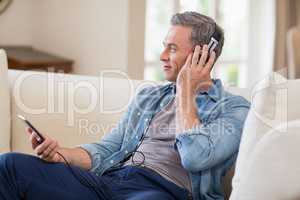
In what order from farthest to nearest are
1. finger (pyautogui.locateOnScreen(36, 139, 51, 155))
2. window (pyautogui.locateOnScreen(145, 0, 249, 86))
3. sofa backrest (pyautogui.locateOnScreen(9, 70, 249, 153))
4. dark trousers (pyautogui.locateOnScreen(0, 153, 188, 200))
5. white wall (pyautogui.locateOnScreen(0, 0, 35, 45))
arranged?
window (pyautogui.locateOnScreen(145, 0, 249, 86)) → white wall (pyautogui.locateOnScreen(0, 0, 35, 45)) → sofa backrest (pyautogui.locateOnScreen(9, 70, 249, 153)) → finger (pyautogui.locateOnScreen(36, 139, 51, 155)) → dark trousers (pyautogui.locateOnScreen(0, 153, 188, 200))

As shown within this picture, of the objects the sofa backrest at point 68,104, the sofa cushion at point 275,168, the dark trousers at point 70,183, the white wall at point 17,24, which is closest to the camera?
the sofa cushion at point 275,168

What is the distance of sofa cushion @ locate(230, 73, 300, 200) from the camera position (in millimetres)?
1400

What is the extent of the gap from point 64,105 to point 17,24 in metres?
1.77

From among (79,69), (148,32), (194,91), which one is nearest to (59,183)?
(194,91)

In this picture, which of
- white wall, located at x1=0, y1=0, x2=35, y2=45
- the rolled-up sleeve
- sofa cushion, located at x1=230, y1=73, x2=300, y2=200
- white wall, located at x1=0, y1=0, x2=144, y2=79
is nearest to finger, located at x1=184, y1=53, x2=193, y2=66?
A: the rolled-up sleeve

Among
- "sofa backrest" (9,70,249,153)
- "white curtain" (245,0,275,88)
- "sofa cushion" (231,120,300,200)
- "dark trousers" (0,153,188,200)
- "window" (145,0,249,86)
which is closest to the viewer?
"sofa cushion" (231,120,300,200)

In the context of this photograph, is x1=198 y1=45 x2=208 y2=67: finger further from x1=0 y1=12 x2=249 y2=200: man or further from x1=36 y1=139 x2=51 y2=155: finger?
Result: x1=36 y1=139 x2=51 y2=155: finger

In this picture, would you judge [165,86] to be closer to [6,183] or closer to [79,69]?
[6,183]

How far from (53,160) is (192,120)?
18.1 inches

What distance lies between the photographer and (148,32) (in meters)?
4.45

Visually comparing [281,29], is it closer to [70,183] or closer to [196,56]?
[196,56]

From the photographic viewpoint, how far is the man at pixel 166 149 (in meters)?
1.66

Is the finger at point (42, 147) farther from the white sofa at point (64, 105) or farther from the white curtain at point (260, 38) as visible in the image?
the white curtain at point (260, 38)

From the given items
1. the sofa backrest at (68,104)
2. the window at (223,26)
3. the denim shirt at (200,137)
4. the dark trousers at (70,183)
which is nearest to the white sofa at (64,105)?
the sofa backrest at (68,104)
